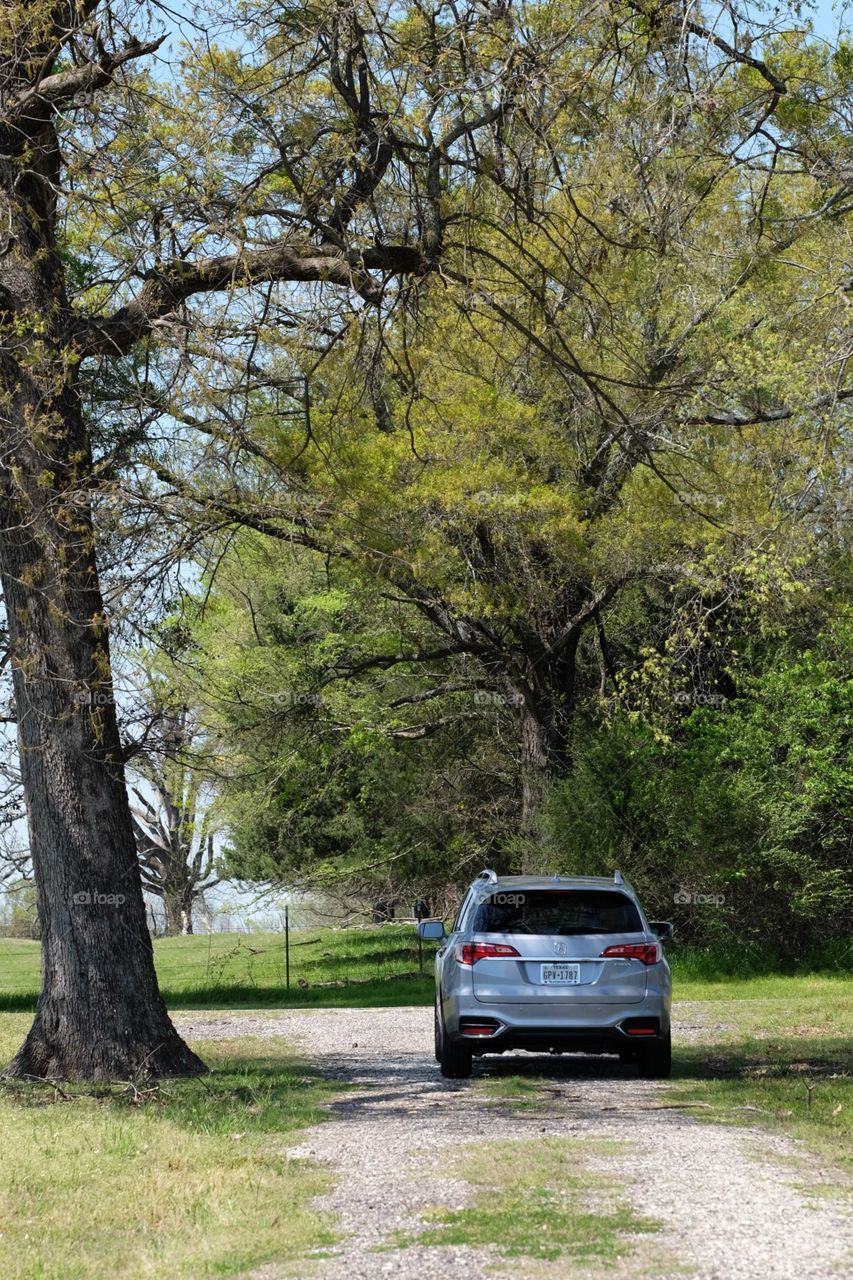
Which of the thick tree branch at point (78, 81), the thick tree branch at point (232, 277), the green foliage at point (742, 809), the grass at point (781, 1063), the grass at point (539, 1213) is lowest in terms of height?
the grass at point (539, 1213)

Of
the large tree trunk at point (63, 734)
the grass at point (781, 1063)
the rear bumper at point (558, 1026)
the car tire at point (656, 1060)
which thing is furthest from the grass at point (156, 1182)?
the grass at point (781, 1063)

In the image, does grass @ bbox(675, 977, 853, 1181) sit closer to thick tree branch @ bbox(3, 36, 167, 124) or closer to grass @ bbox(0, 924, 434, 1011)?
grass @ bbox(0, 924, 434, 1011)

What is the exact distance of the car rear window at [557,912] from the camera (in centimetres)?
1293

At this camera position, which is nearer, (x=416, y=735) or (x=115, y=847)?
(x=115, y=847)

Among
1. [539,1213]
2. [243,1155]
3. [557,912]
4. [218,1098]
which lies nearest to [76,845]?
[218,1098]

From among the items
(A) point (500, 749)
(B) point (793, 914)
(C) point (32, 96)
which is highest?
(C) point (32, 96)

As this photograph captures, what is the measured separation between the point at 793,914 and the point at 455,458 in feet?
31.5

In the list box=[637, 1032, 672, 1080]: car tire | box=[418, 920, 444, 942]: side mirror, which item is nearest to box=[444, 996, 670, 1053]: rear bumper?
box=[637, 1032, 672, 1080]: car tire

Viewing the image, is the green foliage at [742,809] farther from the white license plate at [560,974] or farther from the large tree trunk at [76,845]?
the large tree trunk at [76,845]

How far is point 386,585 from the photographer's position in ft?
81.9

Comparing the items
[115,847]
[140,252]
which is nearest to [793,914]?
[115,847]

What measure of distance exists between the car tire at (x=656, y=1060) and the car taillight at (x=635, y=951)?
68 centimetres

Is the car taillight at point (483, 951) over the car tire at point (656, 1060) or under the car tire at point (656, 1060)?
over

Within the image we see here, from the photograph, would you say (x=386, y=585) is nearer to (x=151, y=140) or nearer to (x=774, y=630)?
(x=774, y=630)
